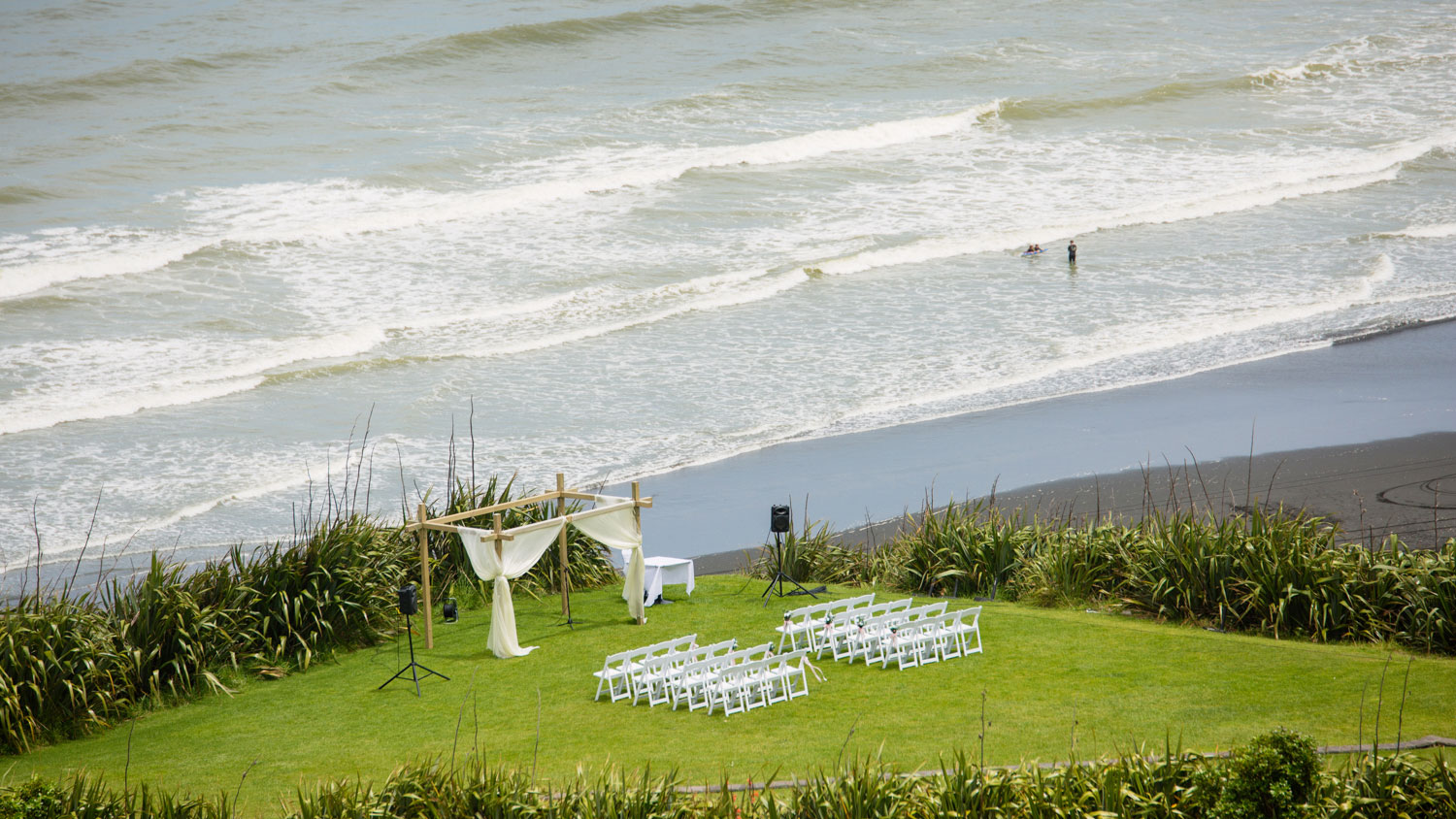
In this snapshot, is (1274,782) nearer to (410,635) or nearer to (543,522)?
(410,635)

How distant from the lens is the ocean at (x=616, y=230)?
83.9 feet

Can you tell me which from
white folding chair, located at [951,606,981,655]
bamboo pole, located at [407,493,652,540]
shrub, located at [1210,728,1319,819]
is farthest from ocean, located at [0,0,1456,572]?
shrub, located at [1210,728,1319,819]

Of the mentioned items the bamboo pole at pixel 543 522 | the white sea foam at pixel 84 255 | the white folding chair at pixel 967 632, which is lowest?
the white folding chair at pixel 967 632

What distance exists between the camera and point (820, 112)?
174ft

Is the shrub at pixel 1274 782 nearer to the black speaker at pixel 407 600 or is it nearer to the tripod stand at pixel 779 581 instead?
the tripod stand at pixel 779 581

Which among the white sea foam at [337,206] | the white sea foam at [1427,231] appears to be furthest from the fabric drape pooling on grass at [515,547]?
the white sea foam at [1427,231]

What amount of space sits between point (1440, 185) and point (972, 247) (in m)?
18.1

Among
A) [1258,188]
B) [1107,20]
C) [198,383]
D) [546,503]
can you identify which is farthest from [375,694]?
[1107,20]

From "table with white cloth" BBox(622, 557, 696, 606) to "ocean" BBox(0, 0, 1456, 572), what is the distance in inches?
140

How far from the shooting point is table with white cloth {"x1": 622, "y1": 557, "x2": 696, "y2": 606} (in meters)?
17.2

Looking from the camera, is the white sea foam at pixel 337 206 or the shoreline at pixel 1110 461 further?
the white sea foam at pixel 337 206

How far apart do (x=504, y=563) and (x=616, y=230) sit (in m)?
26.2

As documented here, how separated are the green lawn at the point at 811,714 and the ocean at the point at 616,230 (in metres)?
4.15

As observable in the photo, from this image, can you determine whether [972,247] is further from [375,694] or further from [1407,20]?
[1407,20]
